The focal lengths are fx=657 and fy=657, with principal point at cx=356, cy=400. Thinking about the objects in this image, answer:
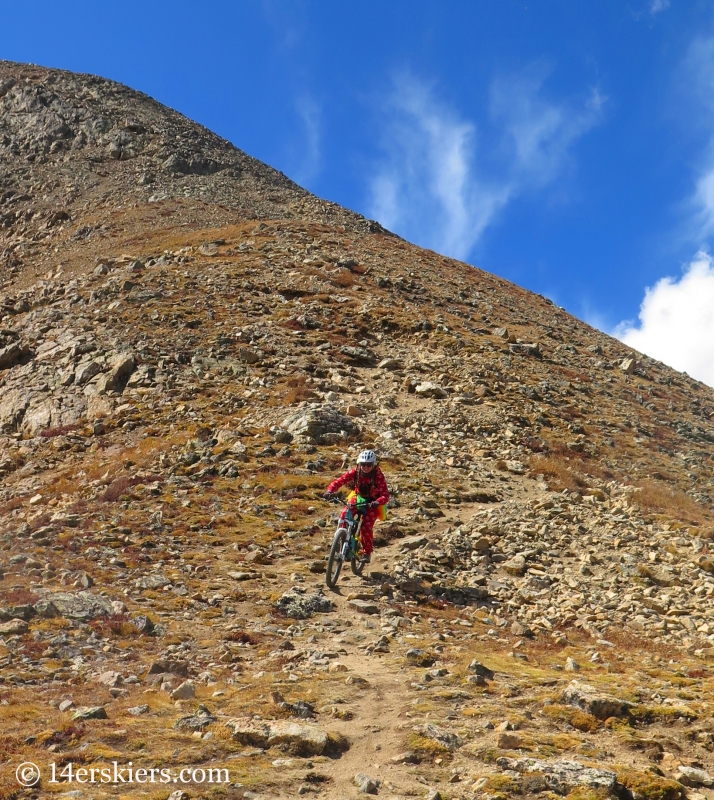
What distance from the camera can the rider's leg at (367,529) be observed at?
43.5ft

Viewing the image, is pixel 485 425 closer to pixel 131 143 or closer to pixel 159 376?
pixel 159 376

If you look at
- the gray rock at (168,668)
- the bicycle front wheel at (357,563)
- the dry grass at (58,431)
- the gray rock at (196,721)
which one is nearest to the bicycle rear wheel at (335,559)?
the bicycle front wheel at (357,563)

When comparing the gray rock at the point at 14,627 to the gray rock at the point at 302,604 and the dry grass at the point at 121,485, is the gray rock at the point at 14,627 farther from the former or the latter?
the dry grass at the point at 121,485

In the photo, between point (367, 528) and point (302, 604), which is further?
point (367, 528)

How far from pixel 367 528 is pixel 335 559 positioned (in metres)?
0.99

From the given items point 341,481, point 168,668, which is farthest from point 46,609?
point 341,481

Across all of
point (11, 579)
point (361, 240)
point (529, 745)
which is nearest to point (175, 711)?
point (529, 745)

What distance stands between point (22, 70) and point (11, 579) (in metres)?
78.3

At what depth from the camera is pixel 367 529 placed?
13281 millimetres

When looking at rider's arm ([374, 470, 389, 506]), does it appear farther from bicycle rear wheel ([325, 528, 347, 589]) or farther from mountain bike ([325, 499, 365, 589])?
bicycle rear wheel ([325, 528, 347, 589])

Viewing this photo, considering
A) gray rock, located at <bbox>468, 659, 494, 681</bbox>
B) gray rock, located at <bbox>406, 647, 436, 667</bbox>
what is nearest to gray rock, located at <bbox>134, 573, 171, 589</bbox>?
gray rock, located at <bbox>406, 647, 436, 667</bbox>

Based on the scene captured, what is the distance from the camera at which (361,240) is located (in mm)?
43969

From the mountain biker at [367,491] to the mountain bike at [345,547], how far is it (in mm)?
119

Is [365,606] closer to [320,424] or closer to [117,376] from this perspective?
[320,424]
